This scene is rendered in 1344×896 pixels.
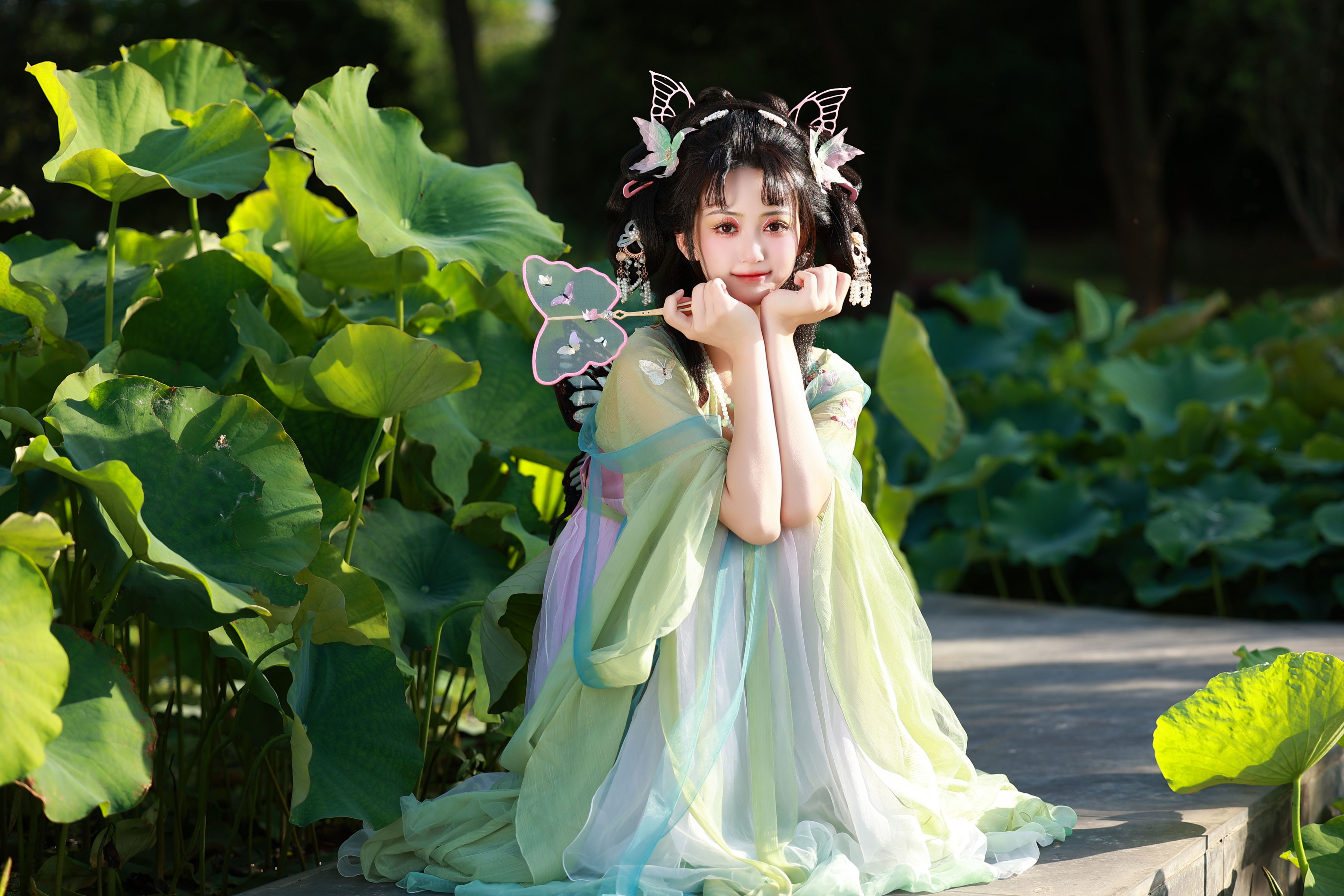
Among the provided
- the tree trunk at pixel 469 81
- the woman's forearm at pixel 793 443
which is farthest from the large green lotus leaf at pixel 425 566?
the tree trunk at pixel 469 81

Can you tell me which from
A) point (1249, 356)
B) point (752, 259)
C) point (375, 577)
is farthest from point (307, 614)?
point (1249, 356)

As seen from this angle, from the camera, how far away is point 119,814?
177 cm

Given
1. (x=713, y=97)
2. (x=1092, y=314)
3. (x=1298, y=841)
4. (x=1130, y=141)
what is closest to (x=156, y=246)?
(x=713, y=97)

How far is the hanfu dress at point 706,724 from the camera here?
1.51 meters

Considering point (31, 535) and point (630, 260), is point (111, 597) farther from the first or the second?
point (630, 260)

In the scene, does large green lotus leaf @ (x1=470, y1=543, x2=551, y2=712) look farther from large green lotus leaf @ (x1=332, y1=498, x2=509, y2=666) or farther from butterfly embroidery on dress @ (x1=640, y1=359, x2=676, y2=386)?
butterfly embroidery on dress @ (x1=640, y1=359, x2=676, y2=386)

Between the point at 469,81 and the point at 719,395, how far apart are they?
4.92 metres

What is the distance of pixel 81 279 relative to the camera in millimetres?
2037

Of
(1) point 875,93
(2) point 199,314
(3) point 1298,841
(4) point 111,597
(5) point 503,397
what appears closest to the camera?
(4) point 111,597

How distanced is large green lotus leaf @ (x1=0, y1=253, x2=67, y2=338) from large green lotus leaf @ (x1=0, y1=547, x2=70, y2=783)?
597 mm

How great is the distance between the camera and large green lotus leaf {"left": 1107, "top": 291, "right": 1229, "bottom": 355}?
15.7 ft

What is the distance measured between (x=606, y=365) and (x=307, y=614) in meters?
0.57

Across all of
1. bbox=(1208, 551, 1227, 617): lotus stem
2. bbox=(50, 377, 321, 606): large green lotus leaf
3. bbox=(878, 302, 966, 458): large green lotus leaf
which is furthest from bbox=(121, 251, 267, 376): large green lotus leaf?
bbox=(1208, 551, 1227, 617): lotus stem

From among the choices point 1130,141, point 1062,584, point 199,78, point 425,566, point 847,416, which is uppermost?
point 1130,141
